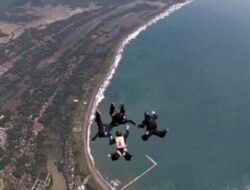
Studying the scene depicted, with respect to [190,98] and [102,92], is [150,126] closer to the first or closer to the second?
[190,98]

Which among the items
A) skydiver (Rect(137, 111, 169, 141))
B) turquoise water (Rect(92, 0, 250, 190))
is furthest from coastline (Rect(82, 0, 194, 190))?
skydiver (Rect(137, 111, 169, 141))

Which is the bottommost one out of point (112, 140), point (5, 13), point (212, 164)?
point (212, 164)

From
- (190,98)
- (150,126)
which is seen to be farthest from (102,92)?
(150,126)

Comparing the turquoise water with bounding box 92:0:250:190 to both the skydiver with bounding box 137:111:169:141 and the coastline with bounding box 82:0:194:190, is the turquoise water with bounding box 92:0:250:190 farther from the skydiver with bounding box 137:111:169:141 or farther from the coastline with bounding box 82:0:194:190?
the skydiver with bounding box 137:111:169:141

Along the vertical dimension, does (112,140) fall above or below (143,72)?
above

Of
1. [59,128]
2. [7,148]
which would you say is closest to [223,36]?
[59,128]

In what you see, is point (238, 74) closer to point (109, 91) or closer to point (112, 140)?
point (109, 91)
